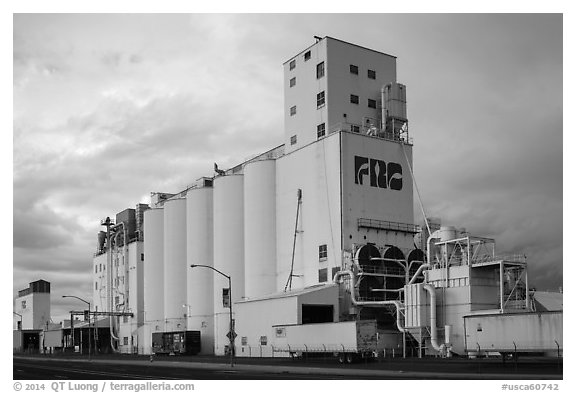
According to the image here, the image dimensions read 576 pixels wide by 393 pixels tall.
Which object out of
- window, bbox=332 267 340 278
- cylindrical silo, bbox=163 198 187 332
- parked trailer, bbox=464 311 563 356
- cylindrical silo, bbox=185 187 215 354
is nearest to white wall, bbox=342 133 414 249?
window, bbox=332 267 340 278

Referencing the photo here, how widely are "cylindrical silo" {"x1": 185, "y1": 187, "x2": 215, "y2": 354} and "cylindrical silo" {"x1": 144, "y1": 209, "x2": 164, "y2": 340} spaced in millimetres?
11017

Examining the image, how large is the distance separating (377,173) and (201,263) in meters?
29.7

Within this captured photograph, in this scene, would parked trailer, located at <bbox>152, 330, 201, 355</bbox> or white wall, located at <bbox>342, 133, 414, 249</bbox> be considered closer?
white wall, located at <bbox>342, 133, 414, 249</bbox>

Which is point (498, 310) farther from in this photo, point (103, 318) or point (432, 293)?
point (103, 318)

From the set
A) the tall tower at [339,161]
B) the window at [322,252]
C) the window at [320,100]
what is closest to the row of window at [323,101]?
the window at [320,100]

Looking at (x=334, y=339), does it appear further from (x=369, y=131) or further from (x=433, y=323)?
(x=369, y=131)

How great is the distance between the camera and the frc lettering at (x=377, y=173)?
77.8m

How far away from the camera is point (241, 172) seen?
98438mm

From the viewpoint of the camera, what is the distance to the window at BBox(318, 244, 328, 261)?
7675 centimetres

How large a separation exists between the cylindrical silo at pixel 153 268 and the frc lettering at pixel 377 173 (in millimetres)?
43170

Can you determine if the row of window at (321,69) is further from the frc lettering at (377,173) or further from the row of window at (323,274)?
the row of window at (323,274)

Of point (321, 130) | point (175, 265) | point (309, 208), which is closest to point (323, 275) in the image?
point (309, 208)

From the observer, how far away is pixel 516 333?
48.7 metres

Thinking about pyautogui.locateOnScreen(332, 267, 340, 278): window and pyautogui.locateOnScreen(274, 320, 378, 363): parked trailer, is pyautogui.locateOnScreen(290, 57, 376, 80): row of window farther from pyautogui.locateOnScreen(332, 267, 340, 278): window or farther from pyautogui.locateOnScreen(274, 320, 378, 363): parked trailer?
pyautogui.locateOnScreen(274, 320, 378, 363): parked trailer
